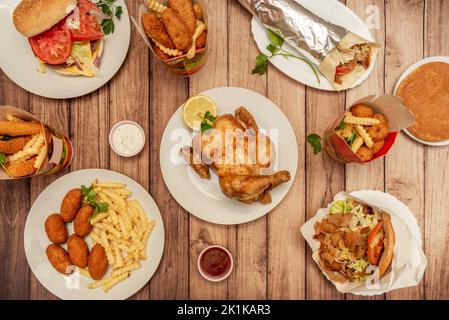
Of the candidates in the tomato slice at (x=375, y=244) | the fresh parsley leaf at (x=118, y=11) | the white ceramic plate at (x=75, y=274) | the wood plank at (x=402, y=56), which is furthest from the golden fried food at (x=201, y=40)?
the tomato slice at (x=375, y=244)

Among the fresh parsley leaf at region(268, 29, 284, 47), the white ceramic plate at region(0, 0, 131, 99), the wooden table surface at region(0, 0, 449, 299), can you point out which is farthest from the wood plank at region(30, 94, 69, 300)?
the fresh parsley leaf at region(268, 29, 284, 47)

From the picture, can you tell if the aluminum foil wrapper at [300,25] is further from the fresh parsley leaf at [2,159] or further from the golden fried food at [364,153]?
the fresh parsley leaf at [2,159]

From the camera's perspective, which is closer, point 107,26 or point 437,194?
point 107,26

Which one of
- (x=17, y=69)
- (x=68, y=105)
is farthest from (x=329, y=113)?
(x=17, y=69)

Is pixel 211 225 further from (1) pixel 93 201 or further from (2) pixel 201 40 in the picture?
(2) pixel 201 40

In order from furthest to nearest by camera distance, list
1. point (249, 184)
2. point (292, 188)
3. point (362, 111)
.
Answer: point (292, 188)
point (362, 111)
point (249, 184)

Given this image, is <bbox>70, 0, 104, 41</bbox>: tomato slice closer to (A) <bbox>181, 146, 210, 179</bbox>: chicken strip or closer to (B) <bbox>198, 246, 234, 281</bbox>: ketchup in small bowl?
(A) <bbox>181, 146, 210, 179</bbox>: chicken strip

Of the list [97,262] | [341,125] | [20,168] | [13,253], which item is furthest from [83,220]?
[341,125]
